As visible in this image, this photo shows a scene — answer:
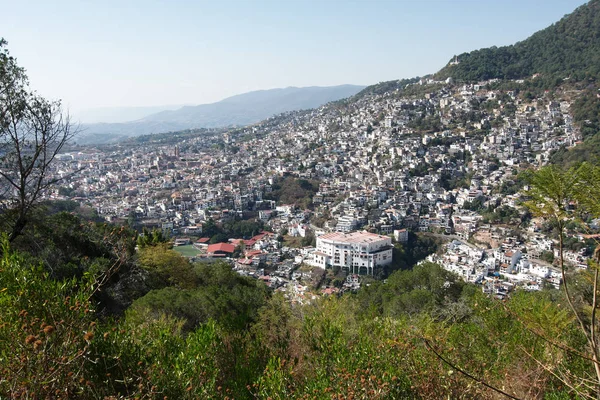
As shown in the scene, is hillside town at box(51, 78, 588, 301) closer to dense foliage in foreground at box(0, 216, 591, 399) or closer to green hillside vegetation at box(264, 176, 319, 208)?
green hillside vegetation at box(264, 176, 319, 208)

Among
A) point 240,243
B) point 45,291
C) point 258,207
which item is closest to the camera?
point 45,291

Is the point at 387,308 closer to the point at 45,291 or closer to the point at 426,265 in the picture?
the point at 426,265

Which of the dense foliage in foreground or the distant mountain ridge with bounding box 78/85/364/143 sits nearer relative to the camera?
the dense foliage in foreground

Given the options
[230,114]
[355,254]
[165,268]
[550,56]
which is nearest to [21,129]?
[165,268]

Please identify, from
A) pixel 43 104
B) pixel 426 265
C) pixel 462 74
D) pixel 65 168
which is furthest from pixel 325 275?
pixel 462 74

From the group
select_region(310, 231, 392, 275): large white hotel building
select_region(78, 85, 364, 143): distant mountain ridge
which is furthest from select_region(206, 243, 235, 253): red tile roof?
select_region(78, 85, 364, 143): distant mountain ridge

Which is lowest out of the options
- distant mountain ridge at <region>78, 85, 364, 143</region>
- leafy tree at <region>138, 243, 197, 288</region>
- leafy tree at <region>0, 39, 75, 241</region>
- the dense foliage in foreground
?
distant mountain ridge at <region>78, 85, 364, 143</region>

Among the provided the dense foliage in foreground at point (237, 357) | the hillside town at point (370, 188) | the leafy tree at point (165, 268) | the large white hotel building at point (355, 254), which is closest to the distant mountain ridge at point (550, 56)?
the hillside town at point (370, 188)
